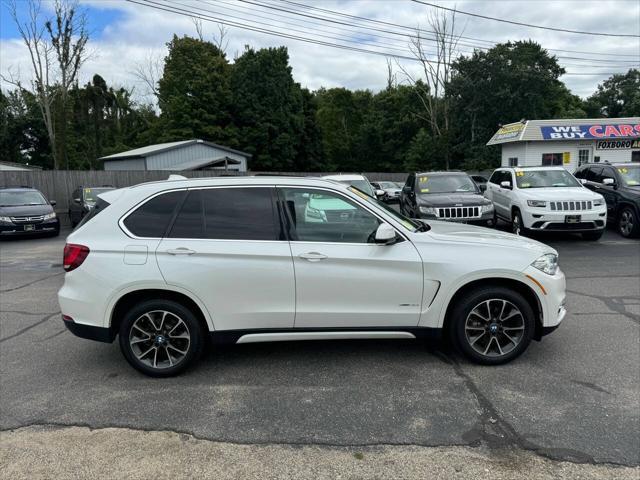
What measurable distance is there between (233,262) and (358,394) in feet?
4.88

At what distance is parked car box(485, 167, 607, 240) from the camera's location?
402 inches

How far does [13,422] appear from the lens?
11.5ft

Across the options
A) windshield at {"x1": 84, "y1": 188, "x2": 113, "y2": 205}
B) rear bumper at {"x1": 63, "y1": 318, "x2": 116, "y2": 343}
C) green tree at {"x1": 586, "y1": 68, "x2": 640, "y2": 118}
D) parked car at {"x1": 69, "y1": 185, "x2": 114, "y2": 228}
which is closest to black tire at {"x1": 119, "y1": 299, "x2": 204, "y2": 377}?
rear bumper at {"x1": 63, "y1": 318, "x2": 116, "y2": 343}

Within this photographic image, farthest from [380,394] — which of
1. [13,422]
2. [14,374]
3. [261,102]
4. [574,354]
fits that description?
[261,102]

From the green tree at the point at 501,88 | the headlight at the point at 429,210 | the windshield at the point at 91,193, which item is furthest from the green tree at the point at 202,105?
the headlight at the point at 429,210

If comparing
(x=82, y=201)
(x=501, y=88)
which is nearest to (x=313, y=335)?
(x=82, y=201)

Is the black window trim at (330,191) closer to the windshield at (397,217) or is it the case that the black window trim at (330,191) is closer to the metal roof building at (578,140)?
the windshield at (397,217)

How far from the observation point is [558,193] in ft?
34.4

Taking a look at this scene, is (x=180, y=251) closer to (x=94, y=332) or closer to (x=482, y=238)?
(x=94, y=332)

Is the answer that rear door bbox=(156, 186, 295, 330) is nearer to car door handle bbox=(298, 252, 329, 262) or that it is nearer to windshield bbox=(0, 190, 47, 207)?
car door handle bbox=(298, 252, 329, 262)

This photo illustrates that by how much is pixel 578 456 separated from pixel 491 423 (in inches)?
22.2

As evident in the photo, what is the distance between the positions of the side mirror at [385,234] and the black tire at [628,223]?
10008 millimetres

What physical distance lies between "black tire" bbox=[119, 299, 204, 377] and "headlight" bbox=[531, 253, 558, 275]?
301 cm

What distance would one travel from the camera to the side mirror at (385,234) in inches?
157
